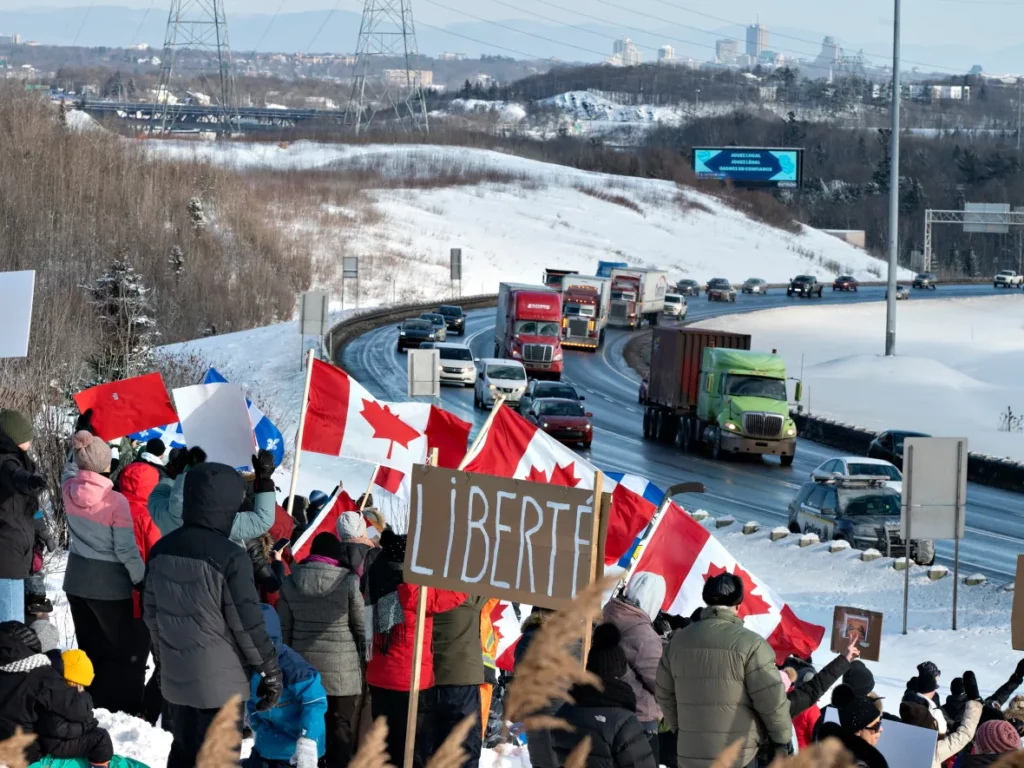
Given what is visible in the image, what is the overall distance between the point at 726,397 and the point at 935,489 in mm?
18168

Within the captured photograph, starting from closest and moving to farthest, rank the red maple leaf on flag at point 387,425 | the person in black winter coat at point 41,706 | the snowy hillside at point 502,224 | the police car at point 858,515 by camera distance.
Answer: the person in black winter coat at point 41,706, the red maple leaf on flag at point 387,425, the police car at point 858,515, the snowy hillside at point 502,224

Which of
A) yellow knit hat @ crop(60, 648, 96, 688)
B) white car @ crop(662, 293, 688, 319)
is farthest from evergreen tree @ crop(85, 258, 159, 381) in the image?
white car @ crop(662, 293, 688, 319)

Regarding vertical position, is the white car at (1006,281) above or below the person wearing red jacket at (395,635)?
below

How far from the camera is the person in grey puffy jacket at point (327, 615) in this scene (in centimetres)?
816

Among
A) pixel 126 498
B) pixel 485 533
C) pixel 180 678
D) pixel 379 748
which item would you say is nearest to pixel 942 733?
pixel 485 533

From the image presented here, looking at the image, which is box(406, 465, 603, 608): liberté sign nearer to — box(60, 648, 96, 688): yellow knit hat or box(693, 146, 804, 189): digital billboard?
box(60, 648, 96, 688): yellow knit hat

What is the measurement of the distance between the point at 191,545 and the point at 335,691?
1705 mm

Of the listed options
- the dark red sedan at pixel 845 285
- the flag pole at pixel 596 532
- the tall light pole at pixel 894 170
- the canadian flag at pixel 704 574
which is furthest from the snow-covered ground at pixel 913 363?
the flag pole at pixel 596 532

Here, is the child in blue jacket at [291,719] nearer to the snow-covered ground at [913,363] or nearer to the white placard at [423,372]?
the white placard at [423,372]

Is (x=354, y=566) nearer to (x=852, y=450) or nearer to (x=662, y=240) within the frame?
(x=852, y=450)

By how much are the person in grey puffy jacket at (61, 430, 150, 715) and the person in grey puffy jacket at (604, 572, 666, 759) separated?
316 centimetres

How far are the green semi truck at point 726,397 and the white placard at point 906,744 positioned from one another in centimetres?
2988

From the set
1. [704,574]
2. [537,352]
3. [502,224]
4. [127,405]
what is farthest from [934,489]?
[502,224]

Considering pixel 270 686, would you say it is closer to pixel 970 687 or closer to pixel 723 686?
pixel 723 686
